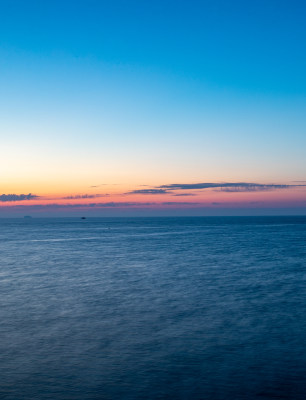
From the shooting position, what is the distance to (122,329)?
736 inches

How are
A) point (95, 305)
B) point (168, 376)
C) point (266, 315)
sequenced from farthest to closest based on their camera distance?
point (95, 305) < point (266, 315) < point (168, 376)

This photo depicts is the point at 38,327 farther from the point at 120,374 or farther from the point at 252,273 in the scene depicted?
the point at 252,273

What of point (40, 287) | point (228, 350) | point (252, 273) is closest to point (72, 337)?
point (228, 350)

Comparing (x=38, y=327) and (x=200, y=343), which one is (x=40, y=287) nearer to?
(x=38, y=327)

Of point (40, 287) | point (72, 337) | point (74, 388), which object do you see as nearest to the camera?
point (74, 388)

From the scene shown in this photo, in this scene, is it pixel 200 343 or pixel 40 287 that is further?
pixel 40 287

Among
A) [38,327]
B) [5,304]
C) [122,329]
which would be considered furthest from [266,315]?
[5,304]

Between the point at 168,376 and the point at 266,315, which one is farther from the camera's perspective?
the point at 266,315

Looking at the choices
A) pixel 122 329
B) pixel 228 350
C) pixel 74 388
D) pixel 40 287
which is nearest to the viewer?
pixel 74 388

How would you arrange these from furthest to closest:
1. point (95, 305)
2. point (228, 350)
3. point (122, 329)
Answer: point (95, 305) < point (122, 329) < point (228, 350)

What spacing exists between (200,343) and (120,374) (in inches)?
184

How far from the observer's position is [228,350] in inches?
613

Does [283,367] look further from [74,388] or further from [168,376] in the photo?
[74,388]

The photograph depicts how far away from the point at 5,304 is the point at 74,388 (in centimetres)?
1414
